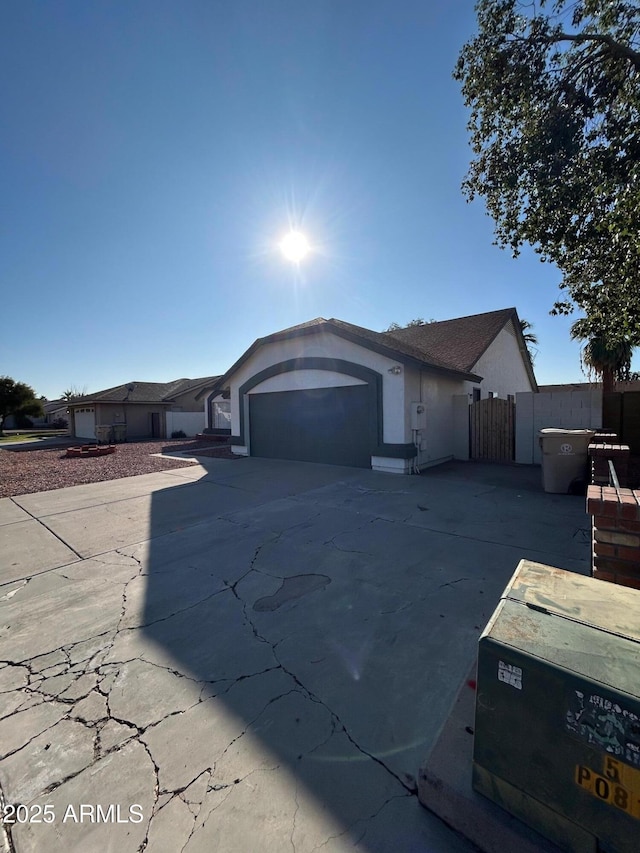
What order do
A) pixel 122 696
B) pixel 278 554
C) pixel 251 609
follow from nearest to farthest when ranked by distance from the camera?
1. pixel 122 696
2. pixel 251 609
3. pixel 278 554

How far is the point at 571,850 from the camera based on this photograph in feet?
4.33

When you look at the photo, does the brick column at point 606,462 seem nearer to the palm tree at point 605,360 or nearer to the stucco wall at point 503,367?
the stucco wall at point 503,367

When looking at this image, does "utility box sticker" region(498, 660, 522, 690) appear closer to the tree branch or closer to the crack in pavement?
the crack in pavement

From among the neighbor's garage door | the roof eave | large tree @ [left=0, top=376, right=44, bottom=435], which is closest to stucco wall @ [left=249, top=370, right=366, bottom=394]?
the neighbor's garage door

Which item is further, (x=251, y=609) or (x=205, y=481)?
(x=205, y=481)

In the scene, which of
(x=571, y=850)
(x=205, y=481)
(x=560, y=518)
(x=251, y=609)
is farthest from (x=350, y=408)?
(x=571, y=850)

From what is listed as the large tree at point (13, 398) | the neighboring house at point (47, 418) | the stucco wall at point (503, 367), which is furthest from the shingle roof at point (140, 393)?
the neighboring house at point (47, 418)

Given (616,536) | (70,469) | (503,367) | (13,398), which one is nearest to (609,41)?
(616,536)

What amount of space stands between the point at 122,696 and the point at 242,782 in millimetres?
1092

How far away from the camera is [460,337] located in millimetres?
16688

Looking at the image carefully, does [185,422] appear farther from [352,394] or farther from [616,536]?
[616,536]

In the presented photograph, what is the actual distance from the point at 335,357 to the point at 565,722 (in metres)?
10.4

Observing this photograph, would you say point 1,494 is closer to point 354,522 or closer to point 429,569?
point 354,522

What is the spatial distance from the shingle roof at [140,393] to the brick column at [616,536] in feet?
76.4
